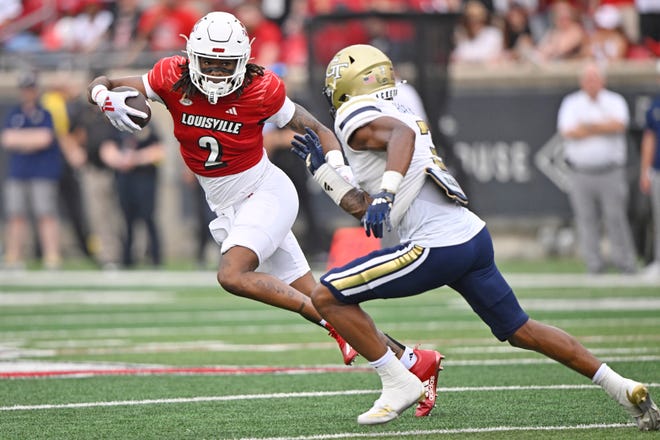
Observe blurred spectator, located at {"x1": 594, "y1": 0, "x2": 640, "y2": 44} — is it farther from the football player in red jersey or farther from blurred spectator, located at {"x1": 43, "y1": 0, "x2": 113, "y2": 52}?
the football player in red jersey

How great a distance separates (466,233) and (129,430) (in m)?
1.66

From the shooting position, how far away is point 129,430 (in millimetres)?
5875

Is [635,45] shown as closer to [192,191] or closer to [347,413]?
[192,191]

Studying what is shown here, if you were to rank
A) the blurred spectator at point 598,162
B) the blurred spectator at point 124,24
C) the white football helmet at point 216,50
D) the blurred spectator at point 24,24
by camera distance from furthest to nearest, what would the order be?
the blurred spectator at point 24,24 → the blurred spectator at point 124,24 → the blurred spectator at point 598,162 → the white football helmet at point 216,50

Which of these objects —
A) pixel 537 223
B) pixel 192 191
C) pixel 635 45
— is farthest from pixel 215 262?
pixel 635 45

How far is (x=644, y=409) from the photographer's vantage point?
5.67 m

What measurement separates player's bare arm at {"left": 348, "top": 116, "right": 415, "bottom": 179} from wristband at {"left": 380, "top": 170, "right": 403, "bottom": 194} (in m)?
0.02

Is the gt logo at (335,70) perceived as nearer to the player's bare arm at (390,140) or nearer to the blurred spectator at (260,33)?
the player's bare arm at (390,140)

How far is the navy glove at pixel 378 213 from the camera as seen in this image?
556cm

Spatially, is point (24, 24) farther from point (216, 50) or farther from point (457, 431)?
point (457, 431)

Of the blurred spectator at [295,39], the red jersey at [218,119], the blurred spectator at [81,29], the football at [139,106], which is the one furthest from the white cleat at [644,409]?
the blurred spectator at [81,29]

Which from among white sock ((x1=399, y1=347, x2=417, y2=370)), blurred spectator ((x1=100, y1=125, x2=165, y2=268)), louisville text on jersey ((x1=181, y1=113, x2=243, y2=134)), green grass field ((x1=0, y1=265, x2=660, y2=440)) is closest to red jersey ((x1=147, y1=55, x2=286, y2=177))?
louisville text on jersey ((x1=181, y1=113, x2=243, y2=134))

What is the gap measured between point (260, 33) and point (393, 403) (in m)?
12.5

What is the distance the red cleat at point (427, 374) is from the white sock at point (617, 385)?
31.3 inches
